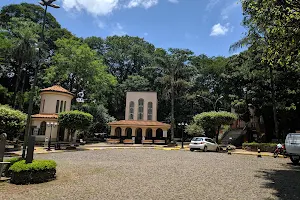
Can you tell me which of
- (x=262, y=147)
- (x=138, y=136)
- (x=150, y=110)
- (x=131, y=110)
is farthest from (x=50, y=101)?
(x=262, y=147)

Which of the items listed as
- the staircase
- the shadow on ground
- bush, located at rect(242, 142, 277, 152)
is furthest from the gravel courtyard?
the staircase

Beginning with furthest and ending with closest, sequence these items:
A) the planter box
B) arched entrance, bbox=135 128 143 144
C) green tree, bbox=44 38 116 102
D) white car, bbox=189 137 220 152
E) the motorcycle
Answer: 1. arched entrance, bbox=135 128 143 144
2. green tree, bbox=44 38 116 102
3. white car, bbox=189 137 220 152
4. the motorcycle
5. the planter box

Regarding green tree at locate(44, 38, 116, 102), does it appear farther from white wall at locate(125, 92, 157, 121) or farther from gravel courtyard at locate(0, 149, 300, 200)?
gravel courtyard at locate(0, 149, 300, 200)

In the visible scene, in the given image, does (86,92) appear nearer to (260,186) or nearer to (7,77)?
(7,77)

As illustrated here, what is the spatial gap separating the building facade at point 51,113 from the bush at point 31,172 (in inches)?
915

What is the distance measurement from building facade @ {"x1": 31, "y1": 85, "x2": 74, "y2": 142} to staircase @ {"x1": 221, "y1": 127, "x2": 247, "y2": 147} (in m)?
23.0

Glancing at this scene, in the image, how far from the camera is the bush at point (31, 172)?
28.0 ft

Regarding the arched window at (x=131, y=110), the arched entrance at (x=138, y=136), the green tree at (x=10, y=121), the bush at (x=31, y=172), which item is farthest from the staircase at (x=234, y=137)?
the bush at (x=31, y=172)

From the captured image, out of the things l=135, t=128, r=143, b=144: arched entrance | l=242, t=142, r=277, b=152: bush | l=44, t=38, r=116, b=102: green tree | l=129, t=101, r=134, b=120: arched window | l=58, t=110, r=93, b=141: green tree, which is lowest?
l=242, t=142, r=277, b=152: bush

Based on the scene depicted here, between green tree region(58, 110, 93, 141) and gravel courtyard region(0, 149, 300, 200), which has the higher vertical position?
green tree region(58, 110, 93, 141)

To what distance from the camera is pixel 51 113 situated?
3278cm

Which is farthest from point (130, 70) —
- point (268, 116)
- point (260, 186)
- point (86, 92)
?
point (260, 186)

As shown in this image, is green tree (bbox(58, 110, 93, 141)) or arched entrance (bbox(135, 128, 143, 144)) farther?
arched entrance (bbox(135, 128, 143, 144))

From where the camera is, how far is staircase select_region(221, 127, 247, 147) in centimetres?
3600
